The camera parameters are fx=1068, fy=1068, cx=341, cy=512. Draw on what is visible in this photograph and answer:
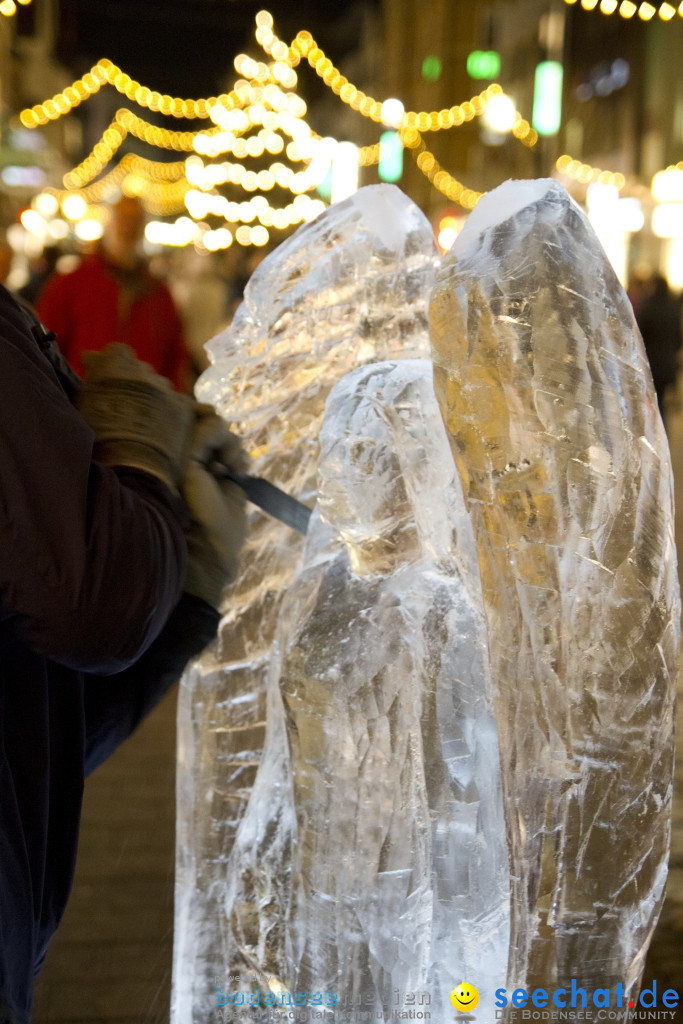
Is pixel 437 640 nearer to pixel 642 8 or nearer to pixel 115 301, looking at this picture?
pixel 115 301

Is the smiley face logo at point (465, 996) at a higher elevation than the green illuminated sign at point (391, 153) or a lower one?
lower

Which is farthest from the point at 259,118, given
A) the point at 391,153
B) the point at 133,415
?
the point at 133,415

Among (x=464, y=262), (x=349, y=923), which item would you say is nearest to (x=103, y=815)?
(x=349, y=923)

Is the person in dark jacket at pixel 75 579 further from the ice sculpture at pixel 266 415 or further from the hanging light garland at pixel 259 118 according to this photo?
the hanging light garland at pixel 259 118

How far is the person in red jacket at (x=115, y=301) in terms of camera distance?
4.32m

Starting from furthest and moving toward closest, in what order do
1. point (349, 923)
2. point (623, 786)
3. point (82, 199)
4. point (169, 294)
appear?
point (82, 199) → point (169, 294) → point (349, 923) → point (623, 786)

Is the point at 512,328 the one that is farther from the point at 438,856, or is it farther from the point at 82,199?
the point at 82,199

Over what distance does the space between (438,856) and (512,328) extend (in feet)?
2.59

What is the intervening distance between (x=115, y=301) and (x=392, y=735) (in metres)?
3.14

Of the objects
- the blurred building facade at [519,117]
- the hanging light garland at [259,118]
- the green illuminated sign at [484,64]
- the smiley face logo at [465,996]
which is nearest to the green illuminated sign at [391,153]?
the hanging light garland at [259,118]

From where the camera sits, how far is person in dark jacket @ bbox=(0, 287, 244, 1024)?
1.06 meters

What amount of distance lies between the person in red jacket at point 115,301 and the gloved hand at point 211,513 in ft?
9.50

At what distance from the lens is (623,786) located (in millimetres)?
1266

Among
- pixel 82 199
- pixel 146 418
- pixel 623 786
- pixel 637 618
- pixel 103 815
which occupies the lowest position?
pixel 103 815
